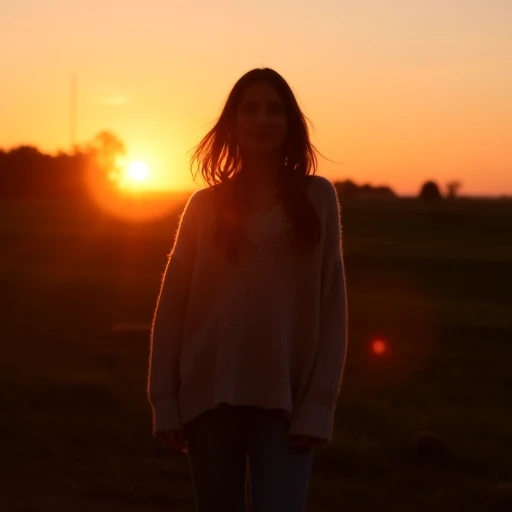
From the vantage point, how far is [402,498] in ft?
18.5

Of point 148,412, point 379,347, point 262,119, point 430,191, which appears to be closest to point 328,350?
point 262,119

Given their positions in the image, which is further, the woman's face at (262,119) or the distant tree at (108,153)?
the distant tree at (108,153)

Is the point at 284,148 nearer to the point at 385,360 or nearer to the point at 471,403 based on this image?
the point at 471,403

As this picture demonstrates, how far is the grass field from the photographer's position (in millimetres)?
5668

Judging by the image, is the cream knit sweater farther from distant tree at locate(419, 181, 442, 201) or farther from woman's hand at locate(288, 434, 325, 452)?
distant tree at locate(419, 181, 442, 201)

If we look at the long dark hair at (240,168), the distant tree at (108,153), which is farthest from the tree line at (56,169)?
the long dark hair at (240,168)

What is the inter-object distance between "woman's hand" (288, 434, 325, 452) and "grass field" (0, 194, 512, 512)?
8.49 feet

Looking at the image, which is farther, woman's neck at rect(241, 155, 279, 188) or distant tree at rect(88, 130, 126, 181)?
distant tree at rect(88, 130, 126, 181)

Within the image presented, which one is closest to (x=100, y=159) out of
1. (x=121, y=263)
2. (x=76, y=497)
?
(x=121, y=263)

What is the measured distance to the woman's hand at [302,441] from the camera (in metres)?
2.91

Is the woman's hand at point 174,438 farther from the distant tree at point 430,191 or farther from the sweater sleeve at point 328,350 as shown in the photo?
the distant tree at point 430,191

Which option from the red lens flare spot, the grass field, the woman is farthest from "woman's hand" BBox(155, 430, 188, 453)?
the red lens flare spot

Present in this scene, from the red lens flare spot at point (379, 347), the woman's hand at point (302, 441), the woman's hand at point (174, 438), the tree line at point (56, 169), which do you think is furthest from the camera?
the tree line at point (56, 169)

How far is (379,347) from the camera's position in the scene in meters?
12.3
